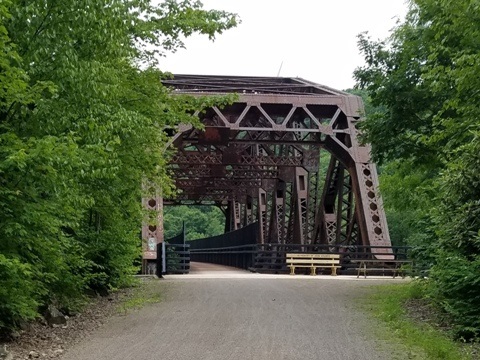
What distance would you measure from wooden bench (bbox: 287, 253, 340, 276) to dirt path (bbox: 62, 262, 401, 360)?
9.16 metres

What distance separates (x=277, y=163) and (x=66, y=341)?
22.7 m

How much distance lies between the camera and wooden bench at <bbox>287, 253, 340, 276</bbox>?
2292 cm

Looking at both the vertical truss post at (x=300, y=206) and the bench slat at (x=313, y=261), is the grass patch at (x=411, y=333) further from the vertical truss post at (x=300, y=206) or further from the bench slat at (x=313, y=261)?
the vertical truss post at (x=300, y=206)

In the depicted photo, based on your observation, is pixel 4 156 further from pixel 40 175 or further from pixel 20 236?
pixel 20 236

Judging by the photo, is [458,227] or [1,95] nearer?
[1,95]

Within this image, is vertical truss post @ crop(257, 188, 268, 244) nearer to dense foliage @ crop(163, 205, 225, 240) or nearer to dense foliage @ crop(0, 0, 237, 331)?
dense foliage @ crop(0, 0, 237, 331)

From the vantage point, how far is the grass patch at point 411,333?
23.9ft

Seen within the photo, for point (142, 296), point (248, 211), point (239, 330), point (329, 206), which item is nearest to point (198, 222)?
point (248, 211)

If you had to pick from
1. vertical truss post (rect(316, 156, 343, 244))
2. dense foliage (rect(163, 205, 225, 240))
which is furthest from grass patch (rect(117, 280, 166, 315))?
dense foliage (rect(163, 205, 225, 240))

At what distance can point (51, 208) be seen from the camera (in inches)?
300

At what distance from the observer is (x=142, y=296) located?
44.5ft

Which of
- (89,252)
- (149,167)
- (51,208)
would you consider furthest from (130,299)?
(51,208)

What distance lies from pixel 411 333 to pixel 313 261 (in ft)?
47.7

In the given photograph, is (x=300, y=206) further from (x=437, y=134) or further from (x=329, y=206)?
(x=437, y=134)
